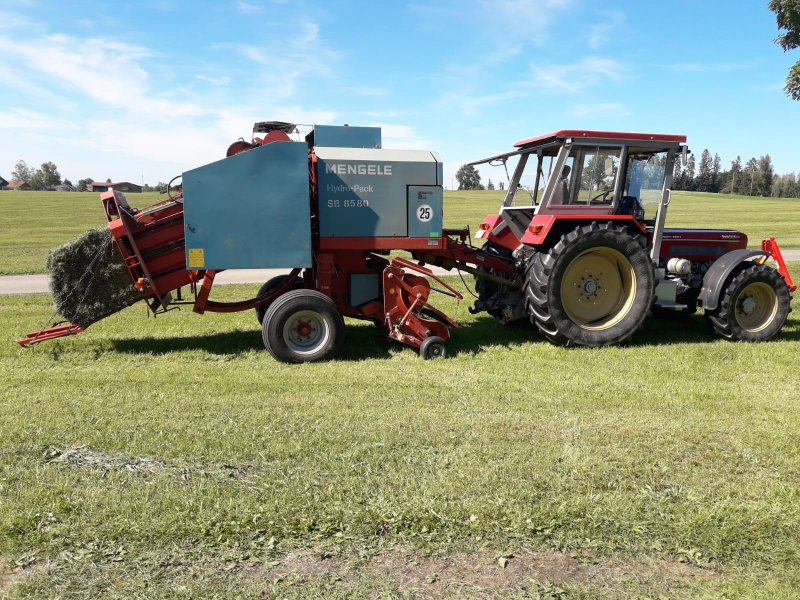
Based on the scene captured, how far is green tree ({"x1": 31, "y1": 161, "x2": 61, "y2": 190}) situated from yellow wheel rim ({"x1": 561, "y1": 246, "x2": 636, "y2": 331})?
11572 centimetres

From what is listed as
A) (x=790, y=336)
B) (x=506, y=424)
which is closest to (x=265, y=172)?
(x=506, y=424)

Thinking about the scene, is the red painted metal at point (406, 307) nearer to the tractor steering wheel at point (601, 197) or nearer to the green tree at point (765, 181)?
the tractor steering wheel at point (601, 197)

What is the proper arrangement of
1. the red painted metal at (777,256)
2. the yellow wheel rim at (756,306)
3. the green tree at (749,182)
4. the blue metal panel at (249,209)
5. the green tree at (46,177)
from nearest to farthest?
the blue metal panel at (249,209) < the yellow wheel rim at (756,306) < the red painted metal at (777,256) < the green tree at (749,182) < the green tree at (46,177)

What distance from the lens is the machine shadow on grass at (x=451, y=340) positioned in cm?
698

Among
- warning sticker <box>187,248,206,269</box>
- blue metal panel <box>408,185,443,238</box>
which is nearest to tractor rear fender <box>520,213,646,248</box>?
blue metal panel <box>408,185,443,238</box>

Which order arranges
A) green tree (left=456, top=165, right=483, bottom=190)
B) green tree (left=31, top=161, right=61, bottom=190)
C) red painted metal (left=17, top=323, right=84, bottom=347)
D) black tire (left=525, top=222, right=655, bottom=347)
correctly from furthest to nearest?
green tree (left=31, top=161, right=61, bottom=190) → green tree (left=456, top=165, right=483, bottom=190) → black tire (left=525, top=222, right=655, bottom=347) → red painted metal (left=17, top=323, right=84, bottom=347)

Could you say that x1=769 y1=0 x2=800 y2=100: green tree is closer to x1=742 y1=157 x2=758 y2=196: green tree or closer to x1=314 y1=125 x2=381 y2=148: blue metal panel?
x1=314 y1=125 x2=381 y2=148: blue metal panel

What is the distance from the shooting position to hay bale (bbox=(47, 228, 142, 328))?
6.27 meters

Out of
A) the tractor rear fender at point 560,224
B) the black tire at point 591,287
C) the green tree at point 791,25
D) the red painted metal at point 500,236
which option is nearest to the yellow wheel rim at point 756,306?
the black tire at point 591,287

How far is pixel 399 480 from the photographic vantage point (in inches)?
144

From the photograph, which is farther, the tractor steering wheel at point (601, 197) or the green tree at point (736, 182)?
the green tree at point (736, 182)

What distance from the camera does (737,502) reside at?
346cm

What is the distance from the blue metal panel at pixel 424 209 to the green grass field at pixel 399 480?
1.56m

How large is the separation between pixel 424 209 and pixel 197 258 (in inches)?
96.7
